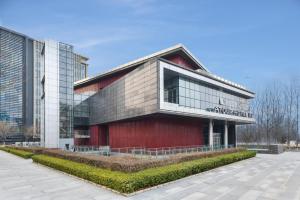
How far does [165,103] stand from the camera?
27406 mm

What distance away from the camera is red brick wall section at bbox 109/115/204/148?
102ft

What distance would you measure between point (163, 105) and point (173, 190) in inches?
611

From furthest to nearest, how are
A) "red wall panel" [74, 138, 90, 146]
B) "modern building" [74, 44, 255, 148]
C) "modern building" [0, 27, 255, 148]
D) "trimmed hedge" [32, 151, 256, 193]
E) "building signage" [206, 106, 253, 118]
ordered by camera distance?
"red wall panel" [74, 138, 90, 146]
"building signage" [206, 106, 253, 118]
"modern building" [0, 27, 255, 148]
"modern building" [74, 44, 255, 148]
"trimmed hedge" [32, 151, 256, 193]

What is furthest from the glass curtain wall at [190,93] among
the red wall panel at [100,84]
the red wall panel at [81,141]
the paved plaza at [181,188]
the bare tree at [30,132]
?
the bare tree at [30,132]

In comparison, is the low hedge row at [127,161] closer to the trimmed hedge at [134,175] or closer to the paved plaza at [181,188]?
the trimmed hedge at [134,175]

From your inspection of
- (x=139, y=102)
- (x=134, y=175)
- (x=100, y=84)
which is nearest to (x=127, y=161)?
(x=134, y=175)

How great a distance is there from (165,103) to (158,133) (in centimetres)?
498

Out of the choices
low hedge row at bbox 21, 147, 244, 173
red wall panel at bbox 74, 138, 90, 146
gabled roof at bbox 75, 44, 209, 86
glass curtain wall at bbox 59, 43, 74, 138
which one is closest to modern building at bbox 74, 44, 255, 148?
gabled roof at bbox 75, 44, 209, 86

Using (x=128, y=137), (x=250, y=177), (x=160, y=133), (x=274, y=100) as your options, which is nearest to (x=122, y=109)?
(x=128, y=137)

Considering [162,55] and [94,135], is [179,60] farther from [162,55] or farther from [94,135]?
[94,135]

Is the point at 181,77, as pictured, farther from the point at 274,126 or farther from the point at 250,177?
the point at 274,126

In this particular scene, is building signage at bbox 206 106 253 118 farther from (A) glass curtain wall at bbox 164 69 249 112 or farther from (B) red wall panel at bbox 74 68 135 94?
A: (B) red wall panel at bbox 74 68 135 94

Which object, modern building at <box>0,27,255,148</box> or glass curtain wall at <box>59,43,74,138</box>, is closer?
modern building at <box>0,27,255,148</box>

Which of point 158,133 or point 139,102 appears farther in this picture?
point 139,102
